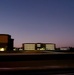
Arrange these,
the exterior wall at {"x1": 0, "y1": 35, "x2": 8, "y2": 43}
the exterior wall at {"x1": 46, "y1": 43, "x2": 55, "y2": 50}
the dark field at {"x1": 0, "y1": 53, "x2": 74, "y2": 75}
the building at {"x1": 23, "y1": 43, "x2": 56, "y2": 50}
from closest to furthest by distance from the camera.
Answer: the dark field at {"x1": 0, "y1": 53, "x2": 74, "y2": 75} < the exterior wall at {"x1": 0, "y1": 35, "x2": 8, "y2": 43} < the building at {"x1": 23, "y1": 43, "x2": 56, "y2": 50} < the exterior wall at {"x1": 46, "y1": 43, "x2": 55, "y2": 50}

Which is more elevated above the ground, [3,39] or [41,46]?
[3,39]

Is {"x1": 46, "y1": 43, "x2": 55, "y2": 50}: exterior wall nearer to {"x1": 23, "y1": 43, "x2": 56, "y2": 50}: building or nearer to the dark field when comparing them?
{"x1": 23, "y1": 43, "x2": 56, "y2": 50}: building

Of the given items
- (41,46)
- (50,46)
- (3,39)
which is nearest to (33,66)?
(3,39)

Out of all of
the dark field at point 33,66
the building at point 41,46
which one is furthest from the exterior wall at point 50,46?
the dark field at point 33,66

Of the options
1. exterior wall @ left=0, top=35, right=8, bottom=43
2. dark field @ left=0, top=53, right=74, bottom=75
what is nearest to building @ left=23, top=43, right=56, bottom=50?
exterior wall @ left=0, top=35, right=8, bottom=43

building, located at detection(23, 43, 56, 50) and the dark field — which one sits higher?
building, located at detection(23, 43, 56, 50)

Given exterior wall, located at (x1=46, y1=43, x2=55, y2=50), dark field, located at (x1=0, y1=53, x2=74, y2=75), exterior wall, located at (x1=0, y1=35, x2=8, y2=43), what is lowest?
dark field, located at (x1=0, y1=53, x2=74, y2=75)

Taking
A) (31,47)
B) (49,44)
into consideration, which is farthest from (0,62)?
(49,44)

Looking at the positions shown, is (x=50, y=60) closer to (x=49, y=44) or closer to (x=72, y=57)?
(x=72, y=57)

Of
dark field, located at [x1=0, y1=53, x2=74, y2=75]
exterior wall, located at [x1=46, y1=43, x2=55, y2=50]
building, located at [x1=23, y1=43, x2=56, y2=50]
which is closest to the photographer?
dark field, located at [x1=0, y1=53, x2=74, y2=75]

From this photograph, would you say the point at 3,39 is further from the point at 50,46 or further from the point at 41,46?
the point at 50,46

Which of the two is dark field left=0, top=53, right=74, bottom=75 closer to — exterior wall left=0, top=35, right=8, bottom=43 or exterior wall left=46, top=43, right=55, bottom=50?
exterior wall left=0, top=35, right=8, bottom=43

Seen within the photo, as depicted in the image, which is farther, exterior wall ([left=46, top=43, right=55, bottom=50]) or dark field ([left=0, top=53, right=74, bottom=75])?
exterior wall ([left=46, top=43, right=55, bottom=50])

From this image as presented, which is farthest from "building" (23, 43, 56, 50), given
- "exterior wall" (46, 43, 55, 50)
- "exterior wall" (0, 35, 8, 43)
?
"exterior wall" (0, 35, 8, 43)
